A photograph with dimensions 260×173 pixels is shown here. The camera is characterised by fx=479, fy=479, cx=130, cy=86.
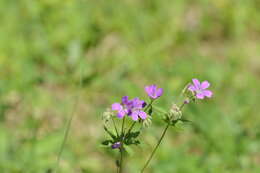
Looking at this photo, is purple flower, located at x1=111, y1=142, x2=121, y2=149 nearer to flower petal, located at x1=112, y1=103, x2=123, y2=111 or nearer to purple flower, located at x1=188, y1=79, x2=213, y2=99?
flower petal, located at x1=112, y1=103, x2=123, y2=111

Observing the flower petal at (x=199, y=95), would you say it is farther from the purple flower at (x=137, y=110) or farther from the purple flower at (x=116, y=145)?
the purple flower at (x=116, y=145)

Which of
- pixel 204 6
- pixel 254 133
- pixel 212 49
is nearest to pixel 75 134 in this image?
pixel 254 133

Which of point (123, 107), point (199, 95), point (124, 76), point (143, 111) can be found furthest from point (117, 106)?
point (124, 76)

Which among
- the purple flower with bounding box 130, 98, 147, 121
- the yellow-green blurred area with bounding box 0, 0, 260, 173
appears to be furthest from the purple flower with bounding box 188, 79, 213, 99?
the yellow-green blurred area with bounding box 0, 0, 260, 173

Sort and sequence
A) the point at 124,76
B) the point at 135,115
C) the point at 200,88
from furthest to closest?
the point at 124,76 → the point at 200,88 → the point at 135,115

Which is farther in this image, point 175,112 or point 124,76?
point 124,76

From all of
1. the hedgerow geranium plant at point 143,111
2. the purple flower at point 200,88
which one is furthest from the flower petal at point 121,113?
the purple flower at point 200,88

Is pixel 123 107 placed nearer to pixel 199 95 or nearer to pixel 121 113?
pixel 121 113

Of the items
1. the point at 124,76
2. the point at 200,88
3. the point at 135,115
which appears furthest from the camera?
the point at 124,76

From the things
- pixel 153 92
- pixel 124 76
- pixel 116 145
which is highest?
pixel 124 76
